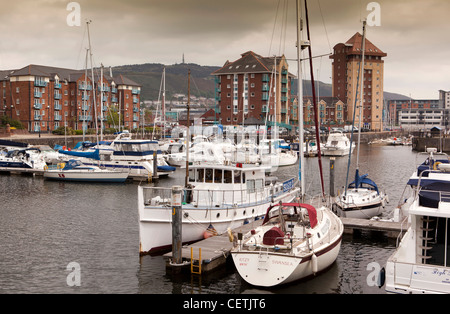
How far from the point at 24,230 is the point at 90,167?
2238cm

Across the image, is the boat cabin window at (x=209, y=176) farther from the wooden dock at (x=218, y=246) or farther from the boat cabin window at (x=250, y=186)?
the wooden dock at (x=218, y=246)

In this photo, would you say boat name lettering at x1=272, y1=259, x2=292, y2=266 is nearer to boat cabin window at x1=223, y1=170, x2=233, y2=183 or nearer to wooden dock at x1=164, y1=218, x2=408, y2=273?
wooden dock at x1=164, y1=218, x2=408, y2=273

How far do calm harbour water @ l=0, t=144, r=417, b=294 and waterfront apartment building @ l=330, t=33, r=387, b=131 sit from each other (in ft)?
441

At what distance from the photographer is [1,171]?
6053 cm

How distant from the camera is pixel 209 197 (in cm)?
2633

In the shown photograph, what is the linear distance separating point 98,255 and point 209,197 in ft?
19.8

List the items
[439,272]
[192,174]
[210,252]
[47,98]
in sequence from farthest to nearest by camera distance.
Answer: [47,98] → [192,174] → [210,252] → [439,272]

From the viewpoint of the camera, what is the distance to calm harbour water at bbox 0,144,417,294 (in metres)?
20.5

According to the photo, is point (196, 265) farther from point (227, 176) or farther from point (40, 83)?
point (40, 83)

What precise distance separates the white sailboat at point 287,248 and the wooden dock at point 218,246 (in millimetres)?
1618

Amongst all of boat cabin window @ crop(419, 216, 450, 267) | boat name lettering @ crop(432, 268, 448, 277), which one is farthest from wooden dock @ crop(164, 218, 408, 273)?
boat name lettering @ crop(432, 268, 448, 277)

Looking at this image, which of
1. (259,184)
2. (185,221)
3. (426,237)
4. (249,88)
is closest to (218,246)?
(185,221)
